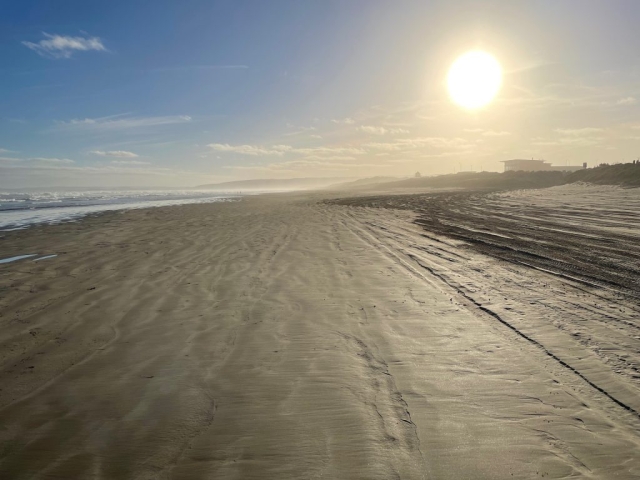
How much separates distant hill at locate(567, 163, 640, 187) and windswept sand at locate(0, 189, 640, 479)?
103ft

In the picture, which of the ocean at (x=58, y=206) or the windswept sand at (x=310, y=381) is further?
the ocean at (x=58, y=206)

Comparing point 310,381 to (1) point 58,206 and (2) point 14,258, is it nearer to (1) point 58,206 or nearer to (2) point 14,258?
(2) point 14,258

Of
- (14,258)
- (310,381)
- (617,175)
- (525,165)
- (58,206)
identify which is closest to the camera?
(310,381)

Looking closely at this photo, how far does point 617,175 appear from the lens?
Result: 34.0 meters

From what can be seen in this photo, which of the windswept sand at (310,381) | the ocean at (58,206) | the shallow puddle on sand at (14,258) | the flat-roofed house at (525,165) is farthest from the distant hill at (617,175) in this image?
the flat-roofed house at (525,165)

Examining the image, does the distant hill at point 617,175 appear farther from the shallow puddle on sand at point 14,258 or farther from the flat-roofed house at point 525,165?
the flat-roofed house at point 525,165

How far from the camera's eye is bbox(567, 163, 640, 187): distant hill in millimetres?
30191

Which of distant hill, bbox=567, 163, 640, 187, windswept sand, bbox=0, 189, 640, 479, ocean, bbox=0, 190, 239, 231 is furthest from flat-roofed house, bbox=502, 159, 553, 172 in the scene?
windswept sand, bbox=0, 189, 640, 479

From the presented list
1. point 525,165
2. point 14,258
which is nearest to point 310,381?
point 14,258

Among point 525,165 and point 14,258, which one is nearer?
point 14,258

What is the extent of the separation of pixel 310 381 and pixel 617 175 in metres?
40.9

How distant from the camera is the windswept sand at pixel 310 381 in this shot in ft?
8.14

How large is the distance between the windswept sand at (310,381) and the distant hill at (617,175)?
31.3m

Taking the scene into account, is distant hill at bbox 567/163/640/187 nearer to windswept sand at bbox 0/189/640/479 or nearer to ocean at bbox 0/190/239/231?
windswept sand at bbox 0/189/640/479
